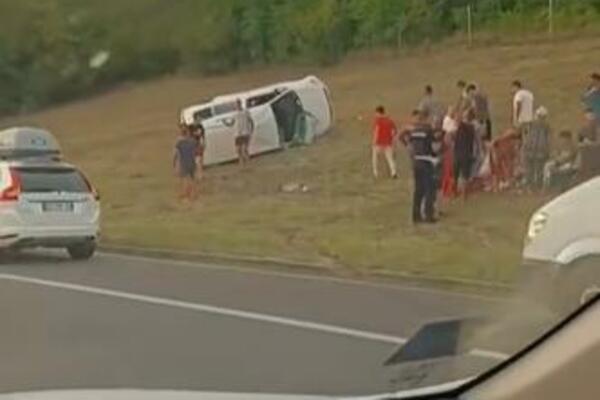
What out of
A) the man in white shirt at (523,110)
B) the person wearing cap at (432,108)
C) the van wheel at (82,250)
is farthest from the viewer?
the van wheel at (82,250)

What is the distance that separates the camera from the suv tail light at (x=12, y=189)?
4346 millimetres

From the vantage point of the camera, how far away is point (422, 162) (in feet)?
12.5

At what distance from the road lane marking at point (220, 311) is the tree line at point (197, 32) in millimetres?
764

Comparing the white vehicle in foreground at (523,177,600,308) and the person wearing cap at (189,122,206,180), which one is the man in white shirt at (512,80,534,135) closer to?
the white vehicle in foreground at (523,177,600,308)

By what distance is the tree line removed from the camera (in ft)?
11.3

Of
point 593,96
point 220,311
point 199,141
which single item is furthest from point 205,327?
point 593,96

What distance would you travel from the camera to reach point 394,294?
4000 millimetres

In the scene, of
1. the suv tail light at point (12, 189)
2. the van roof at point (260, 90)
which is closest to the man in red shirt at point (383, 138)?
the van roof at point (260, 90)

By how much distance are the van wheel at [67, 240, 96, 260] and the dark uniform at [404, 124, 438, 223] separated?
1.40 metres

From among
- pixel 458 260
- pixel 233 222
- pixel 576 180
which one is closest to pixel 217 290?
pixel 233 222

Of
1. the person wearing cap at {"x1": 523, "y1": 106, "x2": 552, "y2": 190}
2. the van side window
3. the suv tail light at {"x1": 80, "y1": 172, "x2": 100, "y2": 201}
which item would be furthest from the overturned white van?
the person wearing cap at {"x1": 523, "y1": 106, "x2": 552, "y2": 190}

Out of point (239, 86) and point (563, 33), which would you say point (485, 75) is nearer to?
point (563, 33)

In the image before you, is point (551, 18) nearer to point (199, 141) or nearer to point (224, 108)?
point (224, 108)

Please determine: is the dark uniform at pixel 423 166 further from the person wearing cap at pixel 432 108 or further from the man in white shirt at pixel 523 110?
the man in white shirt at pixel 523 110
